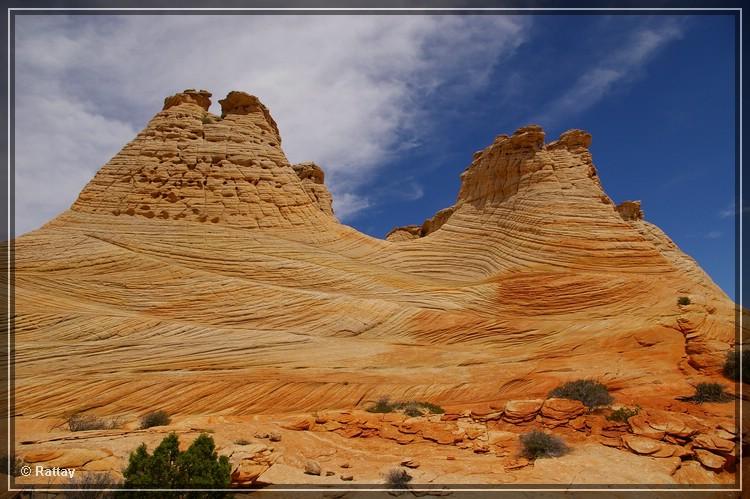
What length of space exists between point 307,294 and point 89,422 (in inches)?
326

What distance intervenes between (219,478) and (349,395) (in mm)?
6719

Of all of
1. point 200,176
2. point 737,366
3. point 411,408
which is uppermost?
point 200,176

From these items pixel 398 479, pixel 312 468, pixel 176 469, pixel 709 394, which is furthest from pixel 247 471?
pixel 709 394

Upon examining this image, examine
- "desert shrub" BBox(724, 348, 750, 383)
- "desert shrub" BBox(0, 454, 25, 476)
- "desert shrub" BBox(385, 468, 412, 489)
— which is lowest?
"desert shrub" BBox(385, 468, 412, 489)

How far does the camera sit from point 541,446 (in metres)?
9.69

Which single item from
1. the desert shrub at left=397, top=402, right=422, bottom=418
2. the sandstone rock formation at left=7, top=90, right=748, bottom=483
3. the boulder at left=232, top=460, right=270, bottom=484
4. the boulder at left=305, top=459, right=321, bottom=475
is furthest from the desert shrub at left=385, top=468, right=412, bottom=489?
the desert shrub at left=397, top=402, right=422, bottom=418

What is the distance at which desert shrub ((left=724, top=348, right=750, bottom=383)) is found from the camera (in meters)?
13.1

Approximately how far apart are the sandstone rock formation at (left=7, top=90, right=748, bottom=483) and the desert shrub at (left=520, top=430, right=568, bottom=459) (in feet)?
2.85

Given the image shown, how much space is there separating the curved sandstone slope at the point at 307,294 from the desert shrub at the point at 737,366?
41cm

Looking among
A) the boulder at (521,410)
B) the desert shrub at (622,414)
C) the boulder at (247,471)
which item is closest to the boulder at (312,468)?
the boulder at (247,471)

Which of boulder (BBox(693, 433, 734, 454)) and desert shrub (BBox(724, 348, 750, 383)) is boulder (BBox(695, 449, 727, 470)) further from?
desert shrub (BBox(724, 348, 750, 383))

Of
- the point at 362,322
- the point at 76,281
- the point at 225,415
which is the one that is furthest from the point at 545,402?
the point at 76,281

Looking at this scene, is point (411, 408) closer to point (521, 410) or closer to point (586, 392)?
point (521, 410)

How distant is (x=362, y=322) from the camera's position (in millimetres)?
16828
